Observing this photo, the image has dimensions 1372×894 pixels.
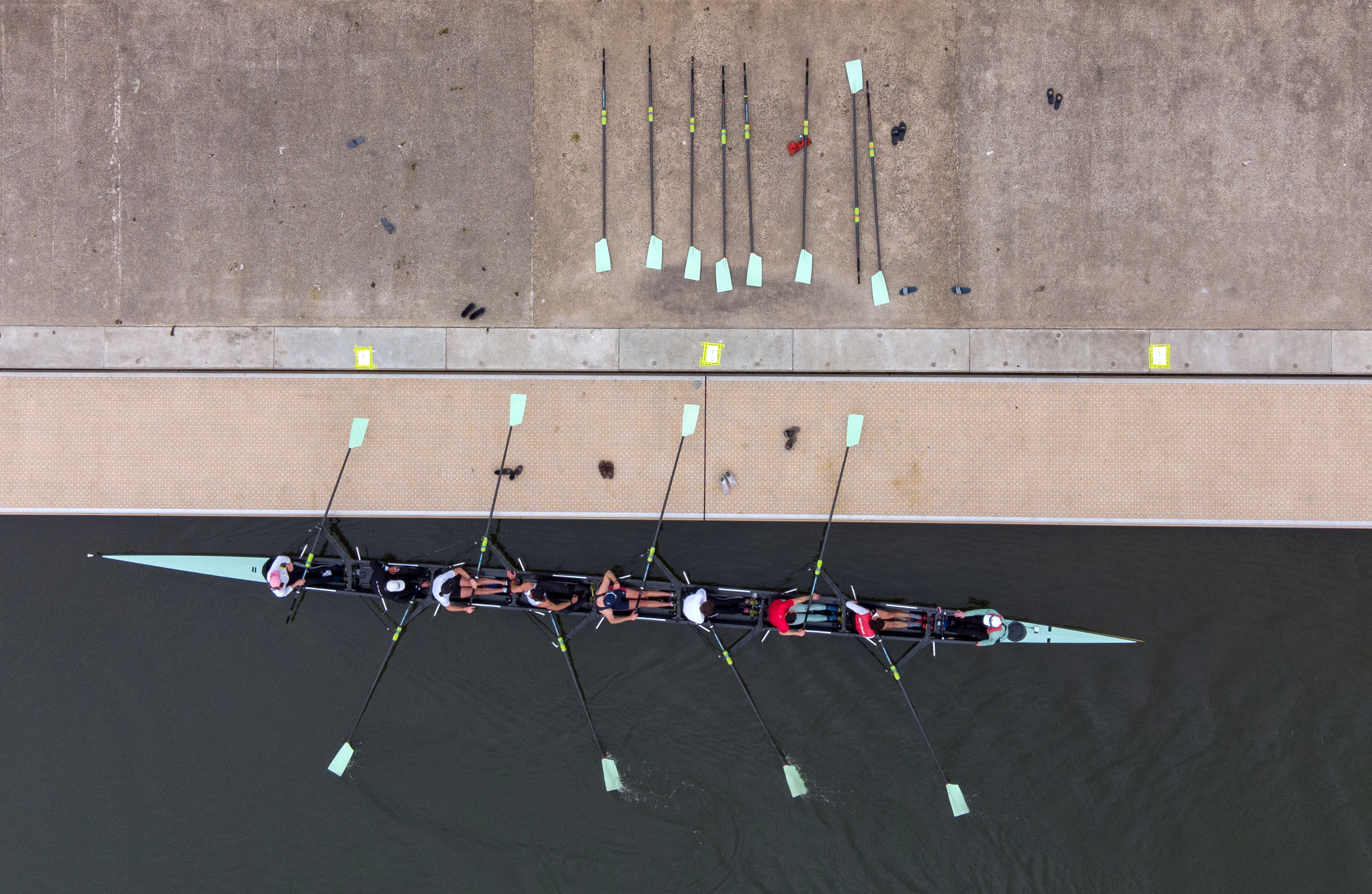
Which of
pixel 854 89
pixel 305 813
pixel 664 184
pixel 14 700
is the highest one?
pixel 854 89

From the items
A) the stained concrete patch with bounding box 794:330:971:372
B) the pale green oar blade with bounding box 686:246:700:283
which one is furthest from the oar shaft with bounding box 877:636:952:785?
the pale green oar blade with bounding box 686:246:700:283

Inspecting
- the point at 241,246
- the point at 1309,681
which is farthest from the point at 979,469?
the point at 241,246

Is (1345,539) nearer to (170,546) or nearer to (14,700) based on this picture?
(170,546)

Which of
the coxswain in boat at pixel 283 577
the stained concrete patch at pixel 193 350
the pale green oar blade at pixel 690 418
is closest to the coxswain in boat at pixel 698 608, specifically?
the pale green oar blade at pixel 690 418

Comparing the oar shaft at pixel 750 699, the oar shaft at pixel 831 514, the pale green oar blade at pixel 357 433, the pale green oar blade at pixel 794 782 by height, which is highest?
the pale green oar blade at pixel 357 433

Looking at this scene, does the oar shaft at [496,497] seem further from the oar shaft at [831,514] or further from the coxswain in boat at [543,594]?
the oar shaft at [831,514]

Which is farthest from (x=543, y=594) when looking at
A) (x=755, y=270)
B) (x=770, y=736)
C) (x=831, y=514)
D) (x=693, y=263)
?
(x=755, y=270)

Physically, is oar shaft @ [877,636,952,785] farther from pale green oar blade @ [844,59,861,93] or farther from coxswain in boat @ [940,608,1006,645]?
pale green oar blade @ [844,59,861,93]

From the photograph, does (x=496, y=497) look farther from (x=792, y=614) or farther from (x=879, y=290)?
(x=879, y=290)
